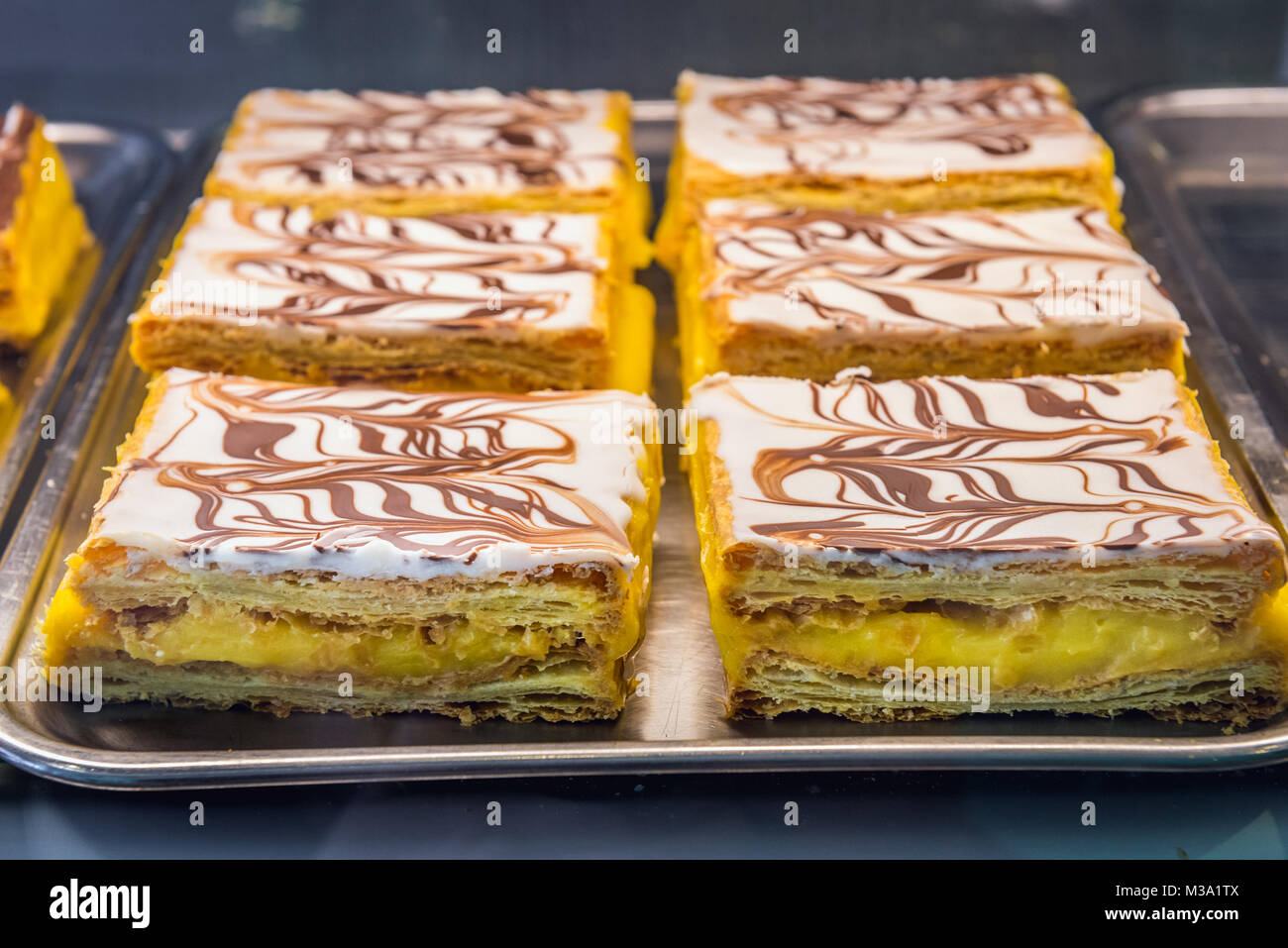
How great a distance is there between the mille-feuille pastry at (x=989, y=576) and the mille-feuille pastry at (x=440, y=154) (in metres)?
1.51

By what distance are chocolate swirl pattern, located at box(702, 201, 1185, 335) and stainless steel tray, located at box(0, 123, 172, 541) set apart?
78.2 inches

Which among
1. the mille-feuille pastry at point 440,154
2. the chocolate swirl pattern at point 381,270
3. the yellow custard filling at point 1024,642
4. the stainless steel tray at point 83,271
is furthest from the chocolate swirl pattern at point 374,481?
the mille-feuille pastry at point 440,154

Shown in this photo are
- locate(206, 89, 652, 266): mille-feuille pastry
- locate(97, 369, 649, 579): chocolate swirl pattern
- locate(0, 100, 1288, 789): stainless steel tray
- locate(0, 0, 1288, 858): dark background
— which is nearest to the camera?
locate(0, 100, 1288, 789): stainless steel tray

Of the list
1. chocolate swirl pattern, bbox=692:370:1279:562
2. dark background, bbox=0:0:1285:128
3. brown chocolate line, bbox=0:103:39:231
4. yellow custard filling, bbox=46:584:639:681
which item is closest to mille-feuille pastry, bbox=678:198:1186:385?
chocolate swirl pattern, bbox=692:370:1279:562

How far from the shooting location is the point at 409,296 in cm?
376

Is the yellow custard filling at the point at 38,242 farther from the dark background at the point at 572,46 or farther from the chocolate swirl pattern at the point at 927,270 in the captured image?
the chocolate swirl pattern at the point at 927,270

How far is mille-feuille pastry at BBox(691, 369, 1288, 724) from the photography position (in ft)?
9.27

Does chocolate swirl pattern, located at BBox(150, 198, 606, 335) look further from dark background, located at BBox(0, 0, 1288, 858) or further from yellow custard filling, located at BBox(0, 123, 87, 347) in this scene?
dark background, located at BBox(0, 0, 1288, 858)

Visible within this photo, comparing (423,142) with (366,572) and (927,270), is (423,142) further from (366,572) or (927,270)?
(366,572)

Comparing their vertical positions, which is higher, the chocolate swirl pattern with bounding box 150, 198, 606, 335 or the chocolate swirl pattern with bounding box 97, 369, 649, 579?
the chocolate swirl pattern with bounding box 150, 198, 606, 335

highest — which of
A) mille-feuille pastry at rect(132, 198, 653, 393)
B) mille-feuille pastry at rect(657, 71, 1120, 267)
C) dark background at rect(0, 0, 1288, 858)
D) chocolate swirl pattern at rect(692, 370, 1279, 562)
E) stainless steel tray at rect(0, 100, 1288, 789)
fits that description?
dark background at rect(0, 0, 1288, 858)

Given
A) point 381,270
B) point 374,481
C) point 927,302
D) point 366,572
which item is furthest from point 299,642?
point 927,302

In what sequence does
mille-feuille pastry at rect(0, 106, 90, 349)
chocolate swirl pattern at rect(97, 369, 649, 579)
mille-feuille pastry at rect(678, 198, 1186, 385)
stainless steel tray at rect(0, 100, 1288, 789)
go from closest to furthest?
stainless steel tray at rect(0, 100, 1288, 789) → chocolate swirl pattern at rect(97, 369, 649, 579) → mille-feuille pastry at rect(678, 198, 1186, 385) → mille-feuille pastry at rect(0, 106, 90, 349)
